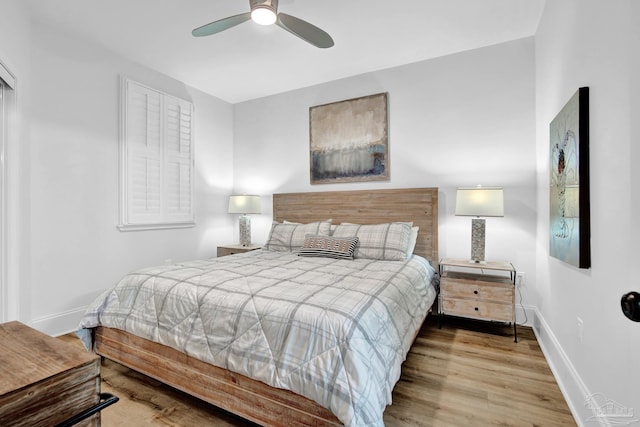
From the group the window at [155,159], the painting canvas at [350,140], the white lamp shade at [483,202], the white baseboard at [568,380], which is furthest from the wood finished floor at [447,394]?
the painting canvas at [350,140]

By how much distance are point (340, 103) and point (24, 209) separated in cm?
335

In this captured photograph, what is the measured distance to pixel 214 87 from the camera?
4188 millimetres

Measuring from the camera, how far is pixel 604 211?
4.64 feet

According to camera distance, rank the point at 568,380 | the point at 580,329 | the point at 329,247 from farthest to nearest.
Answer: the point at 329,247
the point at 568,380
the point at 580,329

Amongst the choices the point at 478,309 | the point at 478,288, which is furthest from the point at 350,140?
the point at 478,309

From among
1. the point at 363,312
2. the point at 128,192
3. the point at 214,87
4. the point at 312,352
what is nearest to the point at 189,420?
the point at 312,352

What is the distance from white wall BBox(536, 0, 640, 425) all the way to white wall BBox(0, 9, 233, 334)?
375 cm

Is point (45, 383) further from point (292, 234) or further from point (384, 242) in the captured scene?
point (292, 234)

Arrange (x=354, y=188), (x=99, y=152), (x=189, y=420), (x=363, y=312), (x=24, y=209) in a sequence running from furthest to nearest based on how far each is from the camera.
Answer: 1. (x=354, y=188)
2. (x=99, y=152)
3. (x=24, y=209)
4. (x=189, y=420)
5. (x=363, y=312)

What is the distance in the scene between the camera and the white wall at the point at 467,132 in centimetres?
300

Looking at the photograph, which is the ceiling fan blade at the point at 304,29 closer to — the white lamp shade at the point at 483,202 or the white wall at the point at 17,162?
the white lamp shade at the point at 483,202

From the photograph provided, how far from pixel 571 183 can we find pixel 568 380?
1.18 metres

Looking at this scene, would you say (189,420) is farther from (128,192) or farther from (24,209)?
(128,192)

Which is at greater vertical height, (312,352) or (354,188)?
(354,188)
